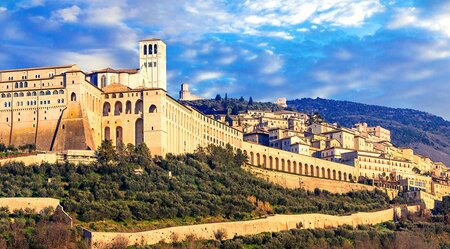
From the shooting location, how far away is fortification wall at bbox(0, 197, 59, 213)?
67125 millimetres

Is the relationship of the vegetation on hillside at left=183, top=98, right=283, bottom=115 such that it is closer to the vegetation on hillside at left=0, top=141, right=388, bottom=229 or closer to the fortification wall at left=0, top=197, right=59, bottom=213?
the vegetation on hillside at left=0, top=141, right=388, bottom=229

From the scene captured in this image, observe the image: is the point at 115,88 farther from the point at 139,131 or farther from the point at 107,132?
the point at 139,131

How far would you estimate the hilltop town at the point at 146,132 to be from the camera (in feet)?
271

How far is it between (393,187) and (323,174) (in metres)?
7.05

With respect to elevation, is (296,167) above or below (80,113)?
below

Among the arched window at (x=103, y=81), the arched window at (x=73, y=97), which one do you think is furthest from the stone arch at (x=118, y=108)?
the arched window at (x=103, y=81)

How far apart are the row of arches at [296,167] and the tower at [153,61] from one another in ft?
34.5

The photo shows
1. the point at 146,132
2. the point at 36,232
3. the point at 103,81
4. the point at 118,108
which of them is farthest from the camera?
the point at 103,81

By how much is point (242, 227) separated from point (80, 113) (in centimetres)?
1712

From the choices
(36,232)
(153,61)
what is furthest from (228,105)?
(36,232)

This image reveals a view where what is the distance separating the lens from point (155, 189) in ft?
253

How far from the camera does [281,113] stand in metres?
136

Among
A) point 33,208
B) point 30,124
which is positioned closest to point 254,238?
point 33,208

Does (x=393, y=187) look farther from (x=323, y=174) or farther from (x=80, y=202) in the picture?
(x=80, y=202)
